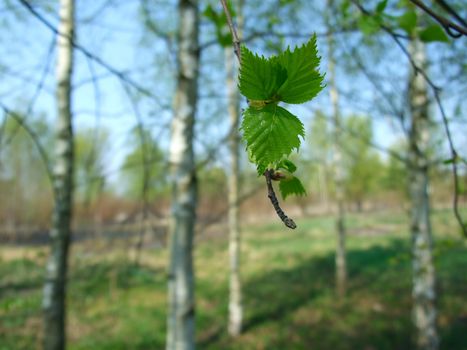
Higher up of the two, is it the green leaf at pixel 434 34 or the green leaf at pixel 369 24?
the green leaf at pixel 369 24

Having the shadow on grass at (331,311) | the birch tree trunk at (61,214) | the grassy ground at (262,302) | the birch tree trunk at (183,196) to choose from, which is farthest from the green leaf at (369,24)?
the shadow on grass at (331,311)

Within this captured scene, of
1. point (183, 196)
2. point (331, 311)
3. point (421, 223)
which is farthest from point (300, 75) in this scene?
point (331, 311)

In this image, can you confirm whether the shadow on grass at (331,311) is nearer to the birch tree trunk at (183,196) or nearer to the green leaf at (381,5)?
the birch tree trunk at (183,196)

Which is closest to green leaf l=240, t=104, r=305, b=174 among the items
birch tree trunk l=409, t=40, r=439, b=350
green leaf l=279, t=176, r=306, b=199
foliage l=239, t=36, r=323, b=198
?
foliage l=239, t=36, r=323, b=198

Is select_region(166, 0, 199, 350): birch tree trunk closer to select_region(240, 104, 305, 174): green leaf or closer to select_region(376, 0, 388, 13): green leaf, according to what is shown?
select_region(376, 0, 388, 13): green leaf

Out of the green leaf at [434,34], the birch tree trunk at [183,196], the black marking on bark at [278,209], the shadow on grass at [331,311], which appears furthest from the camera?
the shadow on grass at [331,311]

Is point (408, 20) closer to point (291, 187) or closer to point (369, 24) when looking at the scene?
point (369, 24)
